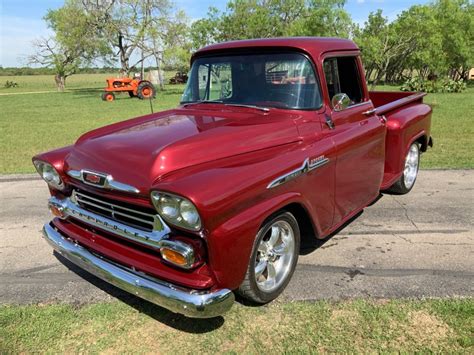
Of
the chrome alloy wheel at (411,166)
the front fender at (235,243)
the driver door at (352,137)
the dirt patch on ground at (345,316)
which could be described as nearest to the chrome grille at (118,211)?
the front fender at (235,243)

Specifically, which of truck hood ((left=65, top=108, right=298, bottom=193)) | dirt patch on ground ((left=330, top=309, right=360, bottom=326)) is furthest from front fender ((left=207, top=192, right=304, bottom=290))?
dirt patch on ground ((left=330, top=309, right=360, bottom=326))

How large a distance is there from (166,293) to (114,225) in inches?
24.1

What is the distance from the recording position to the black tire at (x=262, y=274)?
2713mm

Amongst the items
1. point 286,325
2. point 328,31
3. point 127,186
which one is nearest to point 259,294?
point 286,325

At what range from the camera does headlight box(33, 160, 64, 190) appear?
10.5 ft

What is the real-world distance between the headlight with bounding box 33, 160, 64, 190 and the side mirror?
7.55 feet

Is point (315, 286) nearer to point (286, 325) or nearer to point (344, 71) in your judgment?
point (286, 325)

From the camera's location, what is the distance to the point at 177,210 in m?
2.35

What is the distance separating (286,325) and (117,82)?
27755 millimetres

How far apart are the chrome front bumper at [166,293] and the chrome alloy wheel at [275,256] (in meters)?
0.58

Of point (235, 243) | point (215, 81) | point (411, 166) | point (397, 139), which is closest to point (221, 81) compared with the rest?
point (215, 81)

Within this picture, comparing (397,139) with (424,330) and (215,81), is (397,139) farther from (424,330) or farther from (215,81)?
(424,330)

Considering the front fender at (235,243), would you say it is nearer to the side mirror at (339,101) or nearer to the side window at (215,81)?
the side mirror at (339,101)

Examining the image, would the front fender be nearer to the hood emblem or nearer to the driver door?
the hood emblem
